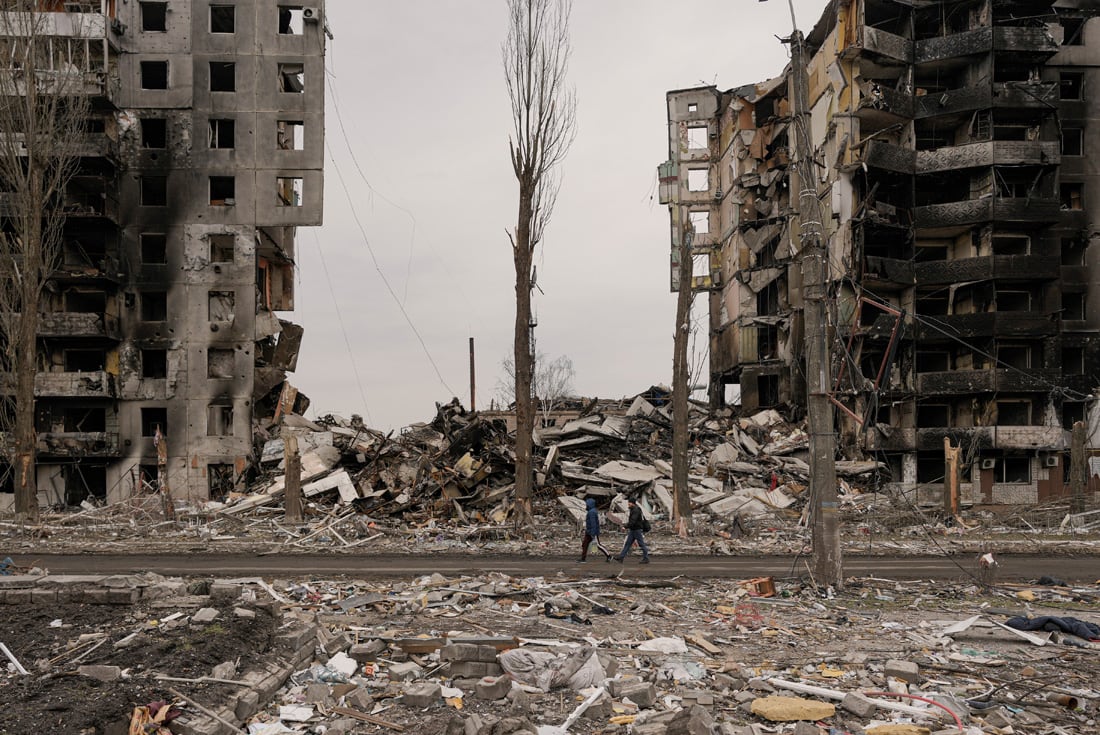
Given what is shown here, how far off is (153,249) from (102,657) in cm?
3718

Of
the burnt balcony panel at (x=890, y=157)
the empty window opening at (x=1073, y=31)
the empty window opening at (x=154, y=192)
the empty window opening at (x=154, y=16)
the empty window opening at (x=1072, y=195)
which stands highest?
the empty window opening at (x=1073, y=31)

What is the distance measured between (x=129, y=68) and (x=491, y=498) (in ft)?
96.2

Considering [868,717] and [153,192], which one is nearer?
[868,717]

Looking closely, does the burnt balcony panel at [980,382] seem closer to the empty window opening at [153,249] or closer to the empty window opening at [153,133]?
the empty window opening at [153,249]

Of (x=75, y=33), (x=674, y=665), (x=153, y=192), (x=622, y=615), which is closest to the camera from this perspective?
(x=674, y=665)

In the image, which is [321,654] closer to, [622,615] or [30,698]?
[30,698]

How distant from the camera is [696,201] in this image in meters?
57.2

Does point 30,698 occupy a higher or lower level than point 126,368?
lower

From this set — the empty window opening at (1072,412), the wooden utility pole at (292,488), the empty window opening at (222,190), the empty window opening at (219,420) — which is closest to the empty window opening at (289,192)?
the empty window opening at (222,190)

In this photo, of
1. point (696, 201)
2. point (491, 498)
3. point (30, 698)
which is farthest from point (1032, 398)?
point (30, 698)

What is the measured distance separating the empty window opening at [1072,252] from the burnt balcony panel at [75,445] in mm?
51392

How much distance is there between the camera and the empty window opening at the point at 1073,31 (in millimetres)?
46094

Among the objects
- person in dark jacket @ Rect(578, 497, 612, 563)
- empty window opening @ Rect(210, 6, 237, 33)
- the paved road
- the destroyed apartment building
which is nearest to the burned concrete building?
the paved road

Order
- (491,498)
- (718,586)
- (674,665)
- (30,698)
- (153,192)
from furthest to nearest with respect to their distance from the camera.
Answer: (153,192) < (491,498) < (718,586) < (674,665) < (30,698)
